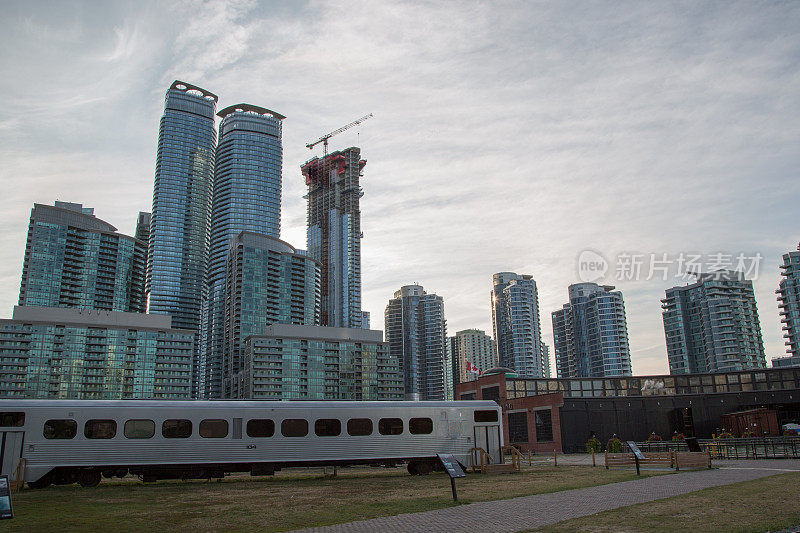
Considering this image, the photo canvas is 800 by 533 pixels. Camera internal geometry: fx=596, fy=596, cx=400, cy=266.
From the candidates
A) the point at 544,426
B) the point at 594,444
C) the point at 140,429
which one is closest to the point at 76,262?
the point at 544,426

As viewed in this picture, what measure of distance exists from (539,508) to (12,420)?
21.3 meters

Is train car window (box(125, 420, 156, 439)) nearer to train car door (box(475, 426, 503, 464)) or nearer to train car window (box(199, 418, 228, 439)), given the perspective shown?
train car window (box(199, 418, 228, 439))

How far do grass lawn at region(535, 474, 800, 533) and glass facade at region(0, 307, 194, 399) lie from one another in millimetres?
146450

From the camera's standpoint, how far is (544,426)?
57781 millimetres

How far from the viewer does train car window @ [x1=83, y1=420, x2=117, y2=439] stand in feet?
81.4

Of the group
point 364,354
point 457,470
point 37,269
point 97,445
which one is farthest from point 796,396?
point 37,269

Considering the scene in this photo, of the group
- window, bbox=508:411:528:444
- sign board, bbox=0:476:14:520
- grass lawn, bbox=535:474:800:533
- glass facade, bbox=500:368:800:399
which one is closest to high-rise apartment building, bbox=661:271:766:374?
glass facade, bbox=500:368:800:399

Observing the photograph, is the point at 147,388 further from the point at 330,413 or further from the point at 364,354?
the point at 330,413

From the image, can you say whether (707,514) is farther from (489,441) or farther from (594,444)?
(594,444)

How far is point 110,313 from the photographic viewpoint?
14675 centimetres

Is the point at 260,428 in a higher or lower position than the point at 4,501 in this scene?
higher

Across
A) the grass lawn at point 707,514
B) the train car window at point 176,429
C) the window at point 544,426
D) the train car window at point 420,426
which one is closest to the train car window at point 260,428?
the train car window at point 176,429

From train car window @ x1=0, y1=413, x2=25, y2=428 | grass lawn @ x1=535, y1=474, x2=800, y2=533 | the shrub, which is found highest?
train car window @ x1=0, y1=413, x2=25, y2=428

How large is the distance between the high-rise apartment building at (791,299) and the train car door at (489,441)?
181 m
